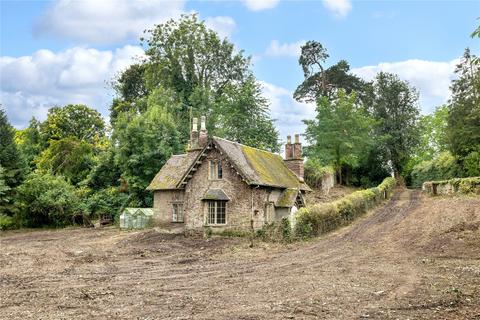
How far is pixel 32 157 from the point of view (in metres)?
68.4

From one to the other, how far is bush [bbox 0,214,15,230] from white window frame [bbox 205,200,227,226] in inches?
995

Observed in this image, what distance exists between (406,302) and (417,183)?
54462 millimetres

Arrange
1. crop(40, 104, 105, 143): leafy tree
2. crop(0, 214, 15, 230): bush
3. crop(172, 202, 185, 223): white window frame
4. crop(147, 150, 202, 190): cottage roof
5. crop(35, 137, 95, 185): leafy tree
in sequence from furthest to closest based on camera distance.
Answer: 1. crop(40, 104, 105, 143): leafy tree
2. crop(35, 137, 95, 185): leafy tree
3. crop(0, 214, 15, 230): bush
4. crop(147, 150, 202, 190): cottage roof
5. crop(172, 202, 185, 223): white window frame

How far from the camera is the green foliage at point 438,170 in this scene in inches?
2032

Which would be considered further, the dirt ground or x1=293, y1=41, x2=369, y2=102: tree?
x1=293, y1=41, x2=369, y2=102: tree

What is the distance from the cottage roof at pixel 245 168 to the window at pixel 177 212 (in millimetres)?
1696

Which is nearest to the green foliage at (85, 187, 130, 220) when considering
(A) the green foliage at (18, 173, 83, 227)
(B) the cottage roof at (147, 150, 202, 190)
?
(A) the green foliage at (18, 173, 83, 227)

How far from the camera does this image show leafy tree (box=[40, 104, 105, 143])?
238 feet

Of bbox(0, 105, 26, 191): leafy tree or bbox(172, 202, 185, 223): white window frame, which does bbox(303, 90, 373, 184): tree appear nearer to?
bbox(172, 202, 185, 223): white window frame

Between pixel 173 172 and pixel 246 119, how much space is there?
16.4m

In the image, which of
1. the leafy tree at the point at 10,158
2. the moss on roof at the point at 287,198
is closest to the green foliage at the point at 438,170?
the moss on roof at the point at 287,198

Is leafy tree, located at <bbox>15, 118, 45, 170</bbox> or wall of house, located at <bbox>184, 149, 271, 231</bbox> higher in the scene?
leafy tree, located at <bbox>15, 118, 45, 170</bbox>

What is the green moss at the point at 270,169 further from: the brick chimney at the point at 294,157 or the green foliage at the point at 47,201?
the green foliage at the point at 47,201

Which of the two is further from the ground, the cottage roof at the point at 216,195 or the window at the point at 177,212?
the cottage roof at the point at 216,195
